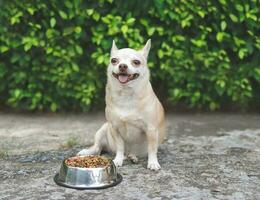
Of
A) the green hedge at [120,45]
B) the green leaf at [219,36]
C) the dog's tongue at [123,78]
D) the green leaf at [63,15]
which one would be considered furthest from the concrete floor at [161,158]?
the green leaf at [63,15]

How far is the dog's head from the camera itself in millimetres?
4645

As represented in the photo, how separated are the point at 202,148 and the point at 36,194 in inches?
84.5

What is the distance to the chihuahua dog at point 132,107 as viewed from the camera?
4.73 m

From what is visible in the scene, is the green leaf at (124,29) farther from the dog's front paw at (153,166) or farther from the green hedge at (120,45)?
the dog's front paw at (153,166)

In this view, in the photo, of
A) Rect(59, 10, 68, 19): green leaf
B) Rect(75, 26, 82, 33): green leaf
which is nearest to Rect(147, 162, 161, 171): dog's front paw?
Rect(75, 26, 82, 33): green leaf

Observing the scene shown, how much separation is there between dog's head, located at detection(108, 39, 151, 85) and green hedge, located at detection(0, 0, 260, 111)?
1744 millimetres

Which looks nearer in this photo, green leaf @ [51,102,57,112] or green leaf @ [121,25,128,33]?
green leaf @ [121,25,128,33]

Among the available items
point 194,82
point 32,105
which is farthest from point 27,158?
point 194,82

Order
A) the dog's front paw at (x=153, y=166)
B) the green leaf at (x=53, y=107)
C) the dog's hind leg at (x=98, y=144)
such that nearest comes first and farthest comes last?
1. the dog's front paw at (x=153, y=166)
2. the dog's hind leg at (x=98, y=144)
3. the green leaf at (x=53, y=107)

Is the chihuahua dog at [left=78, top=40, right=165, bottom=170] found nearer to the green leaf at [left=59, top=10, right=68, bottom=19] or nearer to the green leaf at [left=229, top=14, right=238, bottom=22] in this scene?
the green leaf at [left=59, top=10, right=68, bottom=19]

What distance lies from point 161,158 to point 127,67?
1.18 meters

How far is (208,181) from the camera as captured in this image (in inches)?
183

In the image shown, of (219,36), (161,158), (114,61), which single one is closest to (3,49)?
(114,61)

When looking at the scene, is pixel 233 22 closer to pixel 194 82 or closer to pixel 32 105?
pixel 194 82
